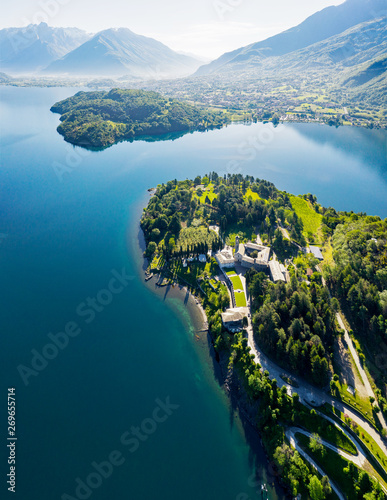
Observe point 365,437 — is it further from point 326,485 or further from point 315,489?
point 315,489

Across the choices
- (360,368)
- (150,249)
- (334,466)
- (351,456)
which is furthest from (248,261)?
(334,466)

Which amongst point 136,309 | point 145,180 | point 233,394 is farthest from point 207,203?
point 233,394

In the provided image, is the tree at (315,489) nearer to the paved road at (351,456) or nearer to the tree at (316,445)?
the tree at (316,445)

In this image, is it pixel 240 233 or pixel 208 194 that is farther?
pixel 208 194

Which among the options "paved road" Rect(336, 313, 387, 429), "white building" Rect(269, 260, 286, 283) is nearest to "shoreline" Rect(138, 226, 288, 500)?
"paved road" Rect(336, 313, 387, 429)

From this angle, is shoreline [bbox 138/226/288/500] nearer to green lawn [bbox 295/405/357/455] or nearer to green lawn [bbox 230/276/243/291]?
green lawn [bbox 295/405/357/455]

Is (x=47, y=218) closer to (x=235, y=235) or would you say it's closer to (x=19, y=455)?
(x=235, y=235)
